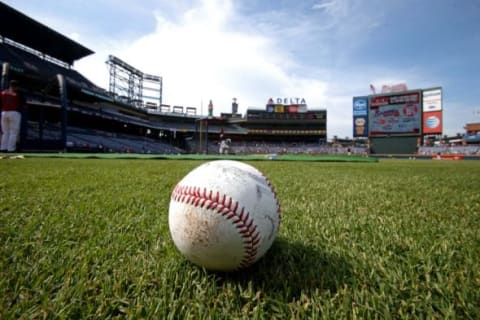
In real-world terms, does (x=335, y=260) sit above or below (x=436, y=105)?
below

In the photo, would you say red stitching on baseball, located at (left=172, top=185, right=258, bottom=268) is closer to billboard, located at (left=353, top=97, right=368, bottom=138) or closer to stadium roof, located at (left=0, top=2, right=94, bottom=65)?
stadium roof, located at (left=0, top=2, right=94, bottom=65)

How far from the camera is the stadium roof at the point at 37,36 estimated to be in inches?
778

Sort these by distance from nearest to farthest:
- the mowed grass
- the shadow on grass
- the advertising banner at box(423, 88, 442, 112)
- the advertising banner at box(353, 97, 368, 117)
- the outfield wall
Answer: the mowed grass < the shadow on grass < the advertising banner at box(423, 88, 442, 112) < the outfield wall < the advertising banner at box(353, 97, 368, 117)

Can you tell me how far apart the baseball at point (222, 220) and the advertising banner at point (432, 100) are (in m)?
35.1

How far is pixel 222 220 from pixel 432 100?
35.7m

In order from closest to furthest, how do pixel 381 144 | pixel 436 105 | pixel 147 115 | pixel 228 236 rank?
pixel 228 236, pixel 436 105, pixel 381 144, pixel 147 115

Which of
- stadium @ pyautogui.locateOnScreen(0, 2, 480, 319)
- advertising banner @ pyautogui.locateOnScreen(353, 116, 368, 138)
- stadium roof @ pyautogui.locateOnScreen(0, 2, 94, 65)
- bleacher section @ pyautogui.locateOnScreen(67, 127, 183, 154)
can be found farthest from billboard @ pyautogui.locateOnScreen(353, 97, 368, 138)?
stadium roof @ pyautogui.locateOnScreen(0, 2, 94, 65)

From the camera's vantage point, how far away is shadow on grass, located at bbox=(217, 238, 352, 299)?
94 centimetres

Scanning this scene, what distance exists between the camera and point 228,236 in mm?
961

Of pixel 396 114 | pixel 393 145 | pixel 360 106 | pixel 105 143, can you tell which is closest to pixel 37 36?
pixel 105 143

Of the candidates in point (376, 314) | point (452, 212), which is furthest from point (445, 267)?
point (452, 212)

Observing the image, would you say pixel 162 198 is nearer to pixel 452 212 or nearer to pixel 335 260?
pixel 335 260

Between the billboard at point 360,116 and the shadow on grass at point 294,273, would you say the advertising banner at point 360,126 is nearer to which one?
the billboard at point 360,116

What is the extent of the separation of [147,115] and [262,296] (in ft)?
149
